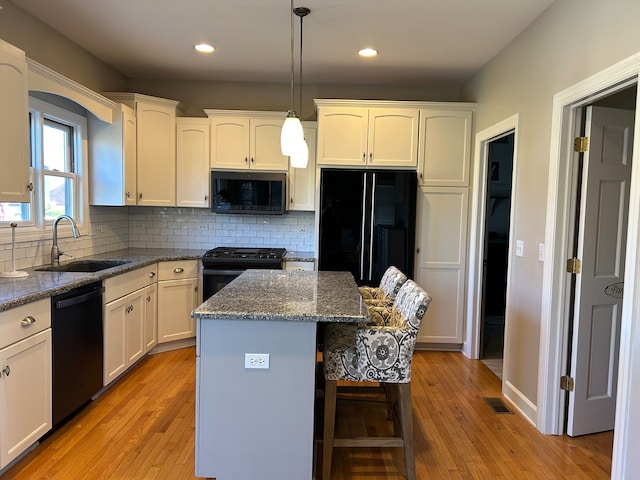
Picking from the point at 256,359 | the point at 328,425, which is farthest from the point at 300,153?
the point at 328,425

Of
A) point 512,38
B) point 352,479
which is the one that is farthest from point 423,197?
point 352,479

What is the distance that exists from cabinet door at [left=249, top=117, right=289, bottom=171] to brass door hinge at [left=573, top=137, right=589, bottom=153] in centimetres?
250

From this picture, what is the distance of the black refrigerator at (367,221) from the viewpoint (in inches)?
146

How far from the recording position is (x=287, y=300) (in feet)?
6.81

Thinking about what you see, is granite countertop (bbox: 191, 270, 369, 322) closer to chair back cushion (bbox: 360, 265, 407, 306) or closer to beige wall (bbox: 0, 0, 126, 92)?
chair back cushion (bbox: 360, 265, 407, 306)

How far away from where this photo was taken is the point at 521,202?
2902 millimetres

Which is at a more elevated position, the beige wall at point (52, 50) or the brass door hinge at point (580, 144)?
the beige wall at point (52, 50)

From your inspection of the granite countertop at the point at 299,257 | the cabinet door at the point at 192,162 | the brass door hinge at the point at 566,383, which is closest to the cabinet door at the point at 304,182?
the granite countertop at the point at 299,257

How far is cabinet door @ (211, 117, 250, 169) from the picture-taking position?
4.05 m

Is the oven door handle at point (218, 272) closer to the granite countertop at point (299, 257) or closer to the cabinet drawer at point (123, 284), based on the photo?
the granite countertop at point (299, 257)

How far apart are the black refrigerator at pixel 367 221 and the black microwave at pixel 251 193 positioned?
1.74ft

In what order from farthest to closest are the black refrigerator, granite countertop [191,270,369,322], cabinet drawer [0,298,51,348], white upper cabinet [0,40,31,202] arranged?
the black refrigerator
white upper cabinet [0,40,31,202]
cabinet drawer [0,298,51,348]
granite countertop [191,270,369,322]

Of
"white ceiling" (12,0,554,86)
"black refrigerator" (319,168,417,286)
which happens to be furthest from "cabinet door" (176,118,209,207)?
"black refrigerator" (319,168,417,286)

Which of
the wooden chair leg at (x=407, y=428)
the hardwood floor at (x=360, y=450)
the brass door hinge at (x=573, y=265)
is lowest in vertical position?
the hardwood floor at (x=360, y=450)
